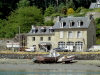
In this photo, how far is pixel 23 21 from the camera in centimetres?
8881

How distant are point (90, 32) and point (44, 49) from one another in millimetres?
8890

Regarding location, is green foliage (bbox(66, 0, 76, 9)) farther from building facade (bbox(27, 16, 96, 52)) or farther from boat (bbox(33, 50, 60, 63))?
boat (bbox(33, 50, 60, 63))

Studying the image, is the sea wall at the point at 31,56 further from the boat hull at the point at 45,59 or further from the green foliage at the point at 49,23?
the green foliage at the point at 49,23

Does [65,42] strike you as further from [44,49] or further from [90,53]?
[90,53]

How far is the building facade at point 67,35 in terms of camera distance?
69.6 m

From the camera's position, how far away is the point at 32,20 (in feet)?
294

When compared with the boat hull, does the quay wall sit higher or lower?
higher

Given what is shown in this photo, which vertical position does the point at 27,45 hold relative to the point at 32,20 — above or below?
below

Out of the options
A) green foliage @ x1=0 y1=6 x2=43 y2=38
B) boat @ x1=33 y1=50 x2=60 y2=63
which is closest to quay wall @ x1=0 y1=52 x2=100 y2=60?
boat @ x1=33 y1=50 x2=60 y2=63

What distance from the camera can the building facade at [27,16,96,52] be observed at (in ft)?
228

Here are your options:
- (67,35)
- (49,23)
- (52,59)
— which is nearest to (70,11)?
(49,23)

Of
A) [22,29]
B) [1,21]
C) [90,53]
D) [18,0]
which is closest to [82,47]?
[90,53]

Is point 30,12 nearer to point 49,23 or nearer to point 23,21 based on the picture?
point 23,21

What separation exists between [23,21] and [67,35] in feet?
66.6
